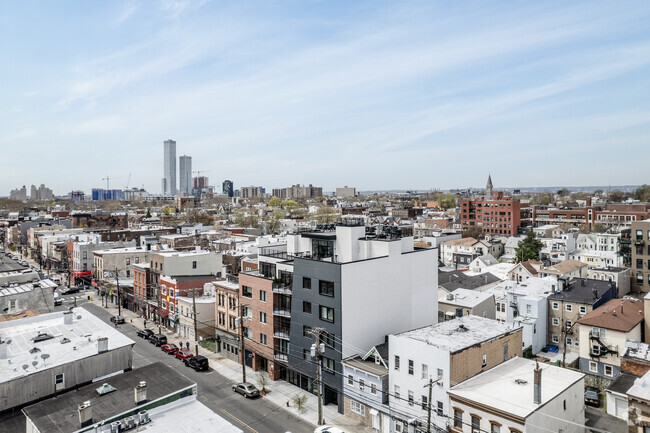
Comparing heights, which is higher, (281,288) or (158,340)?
(281,288)

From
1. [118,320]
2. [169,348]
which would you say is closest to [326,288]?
[169,348]

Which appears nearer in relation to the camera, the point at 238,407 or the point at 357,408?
the point at 357,408

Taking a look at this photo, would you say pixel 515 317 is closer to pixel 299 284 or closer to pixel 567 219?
pixel 299 284

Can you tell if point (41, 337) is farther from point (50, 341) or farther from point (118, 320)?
point (118, 320)

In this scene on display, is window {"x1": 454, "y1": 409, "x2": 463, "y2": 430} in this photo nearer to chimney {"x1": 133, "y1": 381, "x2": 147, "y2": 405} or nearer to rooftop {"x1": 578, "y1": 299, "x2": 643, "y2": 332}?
chimney {"x1": 133, "y1": 381, "x2": 147, "y2": 405}

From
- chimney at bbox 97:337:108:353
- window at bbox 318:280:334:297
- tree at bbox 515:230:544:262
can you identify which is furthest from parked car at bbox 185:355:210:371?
tree at bbox 515:230:544:262

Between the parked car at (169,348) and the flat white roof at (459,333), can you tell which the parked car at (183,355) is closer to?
the parked car at (169,348)

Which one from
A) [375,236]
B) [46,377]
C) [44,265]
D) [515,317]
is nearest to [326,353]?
[375,236]
